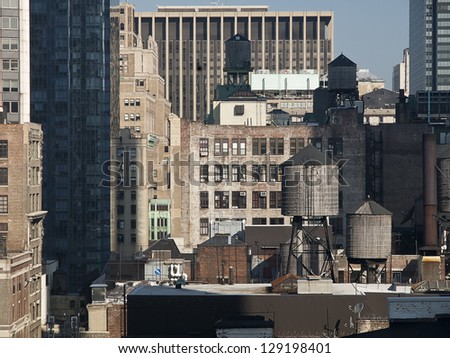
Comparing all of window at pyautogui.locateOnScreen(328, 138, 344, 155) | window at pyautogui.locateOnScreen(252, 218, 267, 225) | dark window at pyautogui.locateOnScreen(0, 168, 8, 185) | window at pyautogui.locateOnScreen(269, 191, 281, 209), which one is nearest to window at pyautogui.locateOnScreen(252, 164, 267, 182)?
window at pyautogui.locateOnScreen(269, 191, 281, 209)

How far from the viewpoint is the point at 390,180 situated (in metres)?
126

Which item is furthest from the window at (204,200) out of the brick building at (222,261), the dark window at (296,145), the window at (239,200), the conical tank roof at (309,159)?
the conical tank roof at (309,159)

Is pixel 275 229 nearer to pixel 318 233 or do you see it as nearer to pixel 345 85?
pixel 318 233

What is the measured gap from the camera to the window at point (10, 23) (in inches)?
4245

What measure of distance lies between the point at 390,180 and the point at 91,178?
84034 mm

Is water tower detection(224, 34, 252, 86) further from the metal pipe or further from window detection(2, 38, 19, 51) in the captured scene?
the metal pipe

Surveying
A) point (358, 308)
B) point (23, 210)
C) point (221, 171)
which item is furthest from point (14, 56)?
point (358, 308)

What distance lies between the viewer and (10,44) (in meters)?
109

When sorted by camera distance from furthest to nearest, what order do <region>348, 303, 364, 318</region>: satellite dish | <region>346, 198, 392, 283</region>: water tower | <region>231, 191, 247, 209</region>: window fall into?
1. <region>231, 191, 247, 209</region>: window
2. <region>346, 198, 392, 283</region>: water tower
3. <region>348, 303, 364, 318</region>: satellite dish

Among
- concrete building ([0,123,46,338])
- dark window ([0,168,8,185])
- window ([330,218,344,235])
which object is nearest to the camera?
concrete building ([0,123,46,338])

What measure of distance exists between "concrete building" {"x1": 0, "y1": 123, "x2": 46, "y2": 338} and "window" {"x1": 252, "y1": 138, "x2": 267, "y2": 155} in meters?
31.7

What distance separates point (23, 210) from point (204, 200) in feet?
108

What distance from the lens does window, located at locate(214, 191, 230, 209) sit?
401 ft
